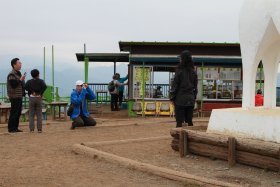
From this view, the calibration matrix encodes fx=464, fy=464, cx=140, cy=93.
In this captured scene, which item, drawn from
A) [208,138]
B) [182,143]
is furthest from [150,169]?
[182,143]

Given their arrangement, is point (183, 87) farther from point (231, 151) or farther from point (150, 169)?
point (150, 169)

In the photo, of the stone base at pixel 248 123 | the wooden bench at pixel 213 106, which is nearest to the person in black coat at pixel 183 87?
the stone base at pixel 248 123

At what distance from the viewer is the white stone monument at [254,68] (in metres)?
7.09

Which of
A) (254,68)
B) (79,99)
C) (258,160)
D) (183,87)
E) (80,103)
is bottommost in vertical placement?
(258,160)

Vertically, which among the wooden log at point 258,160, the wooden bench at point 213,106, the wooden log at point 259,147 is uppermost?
the wooden bench at point 213,106

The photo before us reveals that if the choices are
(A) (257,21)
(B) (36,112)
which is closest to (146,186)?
(A) (257,21)

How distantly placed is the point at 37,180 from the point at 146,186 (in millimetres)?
1481

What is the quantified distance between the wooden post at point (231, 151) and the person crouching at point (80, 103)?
6033 mm

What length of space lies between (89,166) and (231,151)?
2.16 m

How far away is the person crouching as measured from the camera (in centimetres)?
1220

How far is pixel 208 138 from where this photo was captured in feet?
24.1

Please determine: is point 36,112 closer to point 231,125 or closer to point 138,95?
point 231,125

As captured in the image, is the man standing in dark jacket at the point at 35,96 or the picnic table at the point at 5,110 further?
the picnic table at the point at 5,110

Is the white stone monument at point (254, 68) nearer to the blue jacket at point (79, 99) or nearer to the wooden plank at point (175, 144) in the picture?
the wooden plank at point (175, 144)
